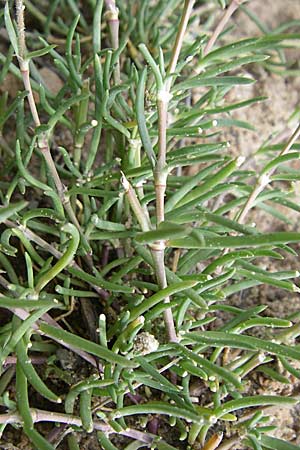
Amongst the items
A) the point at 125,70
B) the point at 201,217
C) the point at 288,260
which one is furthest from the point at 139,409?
the point at 125,70

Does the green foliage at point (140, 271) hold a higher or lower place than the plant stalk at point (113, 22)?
lower

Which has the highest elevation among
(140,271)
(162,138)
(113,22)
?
(113,22)

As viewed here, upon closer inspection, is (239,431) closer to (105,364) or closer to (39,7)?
(105,364)

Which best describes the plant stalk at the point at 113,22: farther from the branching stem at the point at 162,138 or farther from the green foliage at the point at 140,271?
the branching stem at the point at 162,138

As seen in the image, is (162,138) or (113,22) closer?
(162,138)

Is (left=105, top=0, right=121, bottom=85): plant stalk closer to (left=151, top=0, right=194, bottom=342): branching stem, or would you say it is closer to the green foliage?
the green foliage

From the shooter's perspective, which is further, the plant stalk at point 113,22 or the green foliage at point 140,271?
the plant stalk at point 113,22

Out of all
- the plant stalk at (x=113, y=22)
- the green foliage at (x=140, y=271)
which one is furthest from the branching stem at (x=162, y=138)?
the plant stalk at (x=113, y=22)

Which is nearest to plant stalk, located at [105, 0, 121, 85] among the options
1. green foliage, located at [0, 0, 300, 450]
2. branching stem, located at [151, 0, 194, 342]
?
green foliage, located at [0, 0, 300, 450]

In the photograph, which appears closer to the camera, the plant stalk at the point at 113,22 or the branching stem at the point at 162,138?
the branching stem at the point at 162,138
